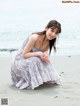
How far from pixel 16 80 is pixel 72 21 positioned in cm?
354

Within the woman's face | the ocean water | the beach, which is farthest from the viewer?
the ocean water

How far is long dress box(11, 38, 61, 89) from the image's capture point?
3.28 meters

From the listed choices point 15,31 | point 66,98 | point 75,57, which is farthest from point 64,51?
point 66,98

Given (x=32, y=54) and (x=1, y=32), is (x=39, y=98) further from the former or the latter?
(x=1, y=32)

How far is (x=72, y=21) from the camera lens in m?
6.77

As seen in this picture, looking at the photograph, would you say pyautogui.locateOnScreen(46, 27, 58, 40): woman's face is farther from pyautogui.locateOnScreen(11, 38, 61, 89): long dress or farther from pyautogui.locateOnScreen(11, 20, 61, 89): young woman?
pyautogui.locateOnScreen(11, 38, 61, 89): long dress

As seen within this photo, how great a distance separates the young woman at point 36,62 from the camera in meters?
3.28

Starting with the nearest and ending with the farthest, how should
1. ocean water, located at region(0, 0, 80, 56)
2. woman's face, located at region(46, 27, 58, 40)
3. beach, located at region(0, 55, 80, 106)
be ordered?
1. beach, located at region(0, 55, 80, 106)
2. woman's face, located at region(46, 27, 58, 40)
3. ocean water, located at region(0, 0, 80, 56)

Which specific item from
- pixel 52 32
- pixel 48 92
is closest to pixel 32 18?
pixel 52 32

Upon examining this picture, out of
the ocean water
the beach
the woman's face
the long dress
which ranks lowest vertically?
the ocean water

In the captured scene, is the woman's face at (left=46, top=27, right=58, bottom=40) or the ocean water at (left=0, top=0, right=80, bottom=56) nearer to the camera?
the woman's face at (left=46, top=27, right=58, bottom=40)

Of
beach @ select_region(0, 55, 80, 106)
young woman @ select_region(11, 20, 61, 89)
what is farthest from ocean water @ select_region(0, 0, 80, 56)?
young woman @ select_region(11, 20, 61, 89)

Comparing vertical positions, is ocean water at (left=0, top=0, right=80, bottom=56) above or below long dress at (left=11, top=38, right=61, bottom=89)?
below

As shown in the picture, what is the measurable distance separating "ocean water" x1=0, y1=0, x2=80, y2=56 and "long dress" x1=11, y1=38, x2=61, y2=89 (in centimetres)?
264
